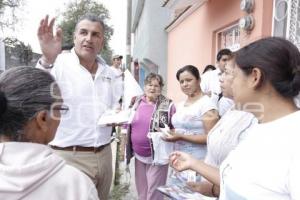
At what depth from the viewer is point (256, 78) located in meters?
1.52

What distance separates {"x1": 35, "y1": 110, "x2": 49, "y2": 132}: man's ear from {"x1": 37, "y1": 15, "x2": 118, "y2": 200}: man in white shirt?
4.20 ft

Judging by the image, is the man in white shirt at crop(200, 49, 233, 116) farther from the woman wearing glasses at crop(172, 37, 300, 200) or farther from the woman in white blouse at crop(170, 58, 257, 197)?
the woman wearing glasses at crop(172, 37, 300, 200)

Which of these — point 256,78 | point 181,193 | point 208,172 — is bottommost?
point 181,193

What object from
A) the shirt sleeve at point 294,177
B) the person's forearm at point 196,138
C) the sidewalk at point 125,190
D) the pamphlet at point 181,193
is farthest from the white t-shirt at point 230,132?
the sidewalk at point 125,190

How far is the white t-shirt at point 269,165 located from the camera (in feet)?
4.28

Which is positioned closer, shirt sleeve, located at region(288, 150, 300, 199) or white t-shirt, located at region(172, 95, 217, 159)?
shirt sleeve, located at region(288, 150, 300, 199)

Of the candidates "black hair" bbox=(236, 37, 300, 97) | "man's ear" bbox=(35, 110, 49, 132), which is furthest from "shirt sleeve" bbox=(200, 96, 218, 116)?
"man's ear" bbox=(35, 110, 49, 132)

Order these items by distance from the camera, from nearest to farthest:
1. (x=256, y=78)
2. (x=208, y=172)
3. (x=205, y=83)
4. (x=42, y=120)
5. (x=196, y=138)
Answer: (x=42, y=120)
(x=256, y=78)
(x=208, y=172)
(x=196, y=138)
(x=205, y=83)

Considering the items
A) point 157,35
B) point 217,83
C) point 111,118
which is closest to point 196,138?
point 111,118

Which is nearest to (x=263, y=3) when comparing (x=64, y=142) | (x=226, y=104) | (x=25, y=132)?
(x=226, y=104)

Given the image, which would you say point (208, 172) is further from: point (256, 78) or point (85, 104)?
point (85, 104)

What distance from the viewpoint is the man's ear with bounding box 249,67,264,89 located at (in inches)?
58.9

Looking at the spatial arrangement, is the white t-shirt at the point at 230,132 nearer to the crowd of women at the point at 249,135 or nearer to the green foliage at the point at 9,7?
the crowd of women at the point at 249,135

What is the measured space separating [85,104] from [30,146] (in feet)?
4.79
